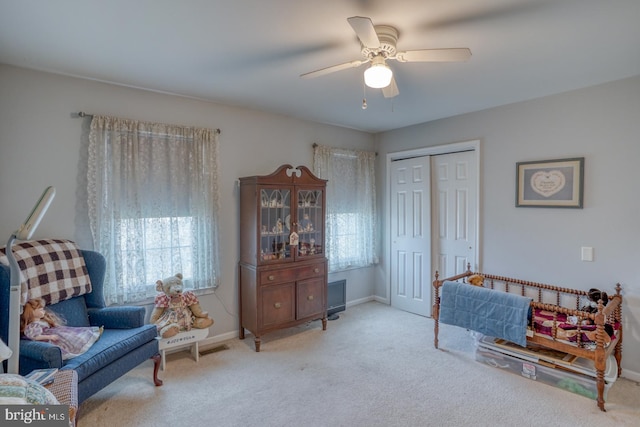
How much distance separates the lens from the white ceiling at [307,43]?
176 centimetres

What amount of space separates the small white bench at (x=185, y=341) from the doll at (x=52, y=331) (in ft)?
1.90

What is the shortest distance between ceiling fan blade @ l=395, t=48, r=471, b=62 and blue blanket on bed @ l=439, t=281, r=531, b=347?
6.38 ft

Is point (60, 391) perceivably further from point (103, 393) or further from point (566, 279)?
point (566, 279)

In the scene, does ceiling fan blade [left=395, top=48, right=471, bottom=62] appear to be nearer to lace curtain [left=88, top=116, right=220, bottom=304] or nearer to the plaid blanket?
lace curtain [left=88, top=116, right=220, bottom=304]

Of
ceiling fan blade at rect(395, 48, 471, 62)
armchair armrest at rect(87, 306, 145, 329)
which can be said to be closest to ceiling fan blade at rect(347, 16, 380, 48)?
ceiling fan blade at rect(395, 48, 471, 62)

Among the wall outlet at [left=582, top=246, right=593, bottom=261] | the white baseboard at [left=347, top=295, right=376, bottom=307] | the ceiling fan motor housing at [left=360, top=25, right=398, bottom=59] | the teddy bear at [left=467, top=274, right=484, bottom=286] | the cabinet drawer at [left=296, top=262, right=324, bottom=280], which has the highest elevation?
the ceiling fan motor housing at [left=360, top=25, right=398, bottom=59]

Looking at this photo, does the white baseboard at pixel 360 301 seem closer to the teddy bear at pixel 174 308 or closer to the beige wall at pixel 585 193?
the beige wall at pixel 585 193

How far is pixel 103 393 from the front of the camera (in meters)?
2.47

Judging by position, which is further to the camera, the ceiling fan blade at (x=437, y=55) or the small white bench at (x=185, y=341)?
the small white bench at (x=185, y=341)

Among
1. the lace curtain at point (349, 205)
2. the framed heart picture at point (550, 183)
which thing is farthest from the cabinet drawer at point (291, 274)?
the framed heart picture at point (550, 183)

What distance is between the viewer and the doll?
2084mm

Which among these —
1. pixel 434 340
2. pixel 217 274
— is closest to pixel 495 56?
pixel 434 340

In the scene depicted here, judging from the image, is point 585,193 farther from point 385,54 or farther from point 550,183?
point 385,54

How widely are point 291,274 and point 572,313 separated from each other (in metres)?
2.44
